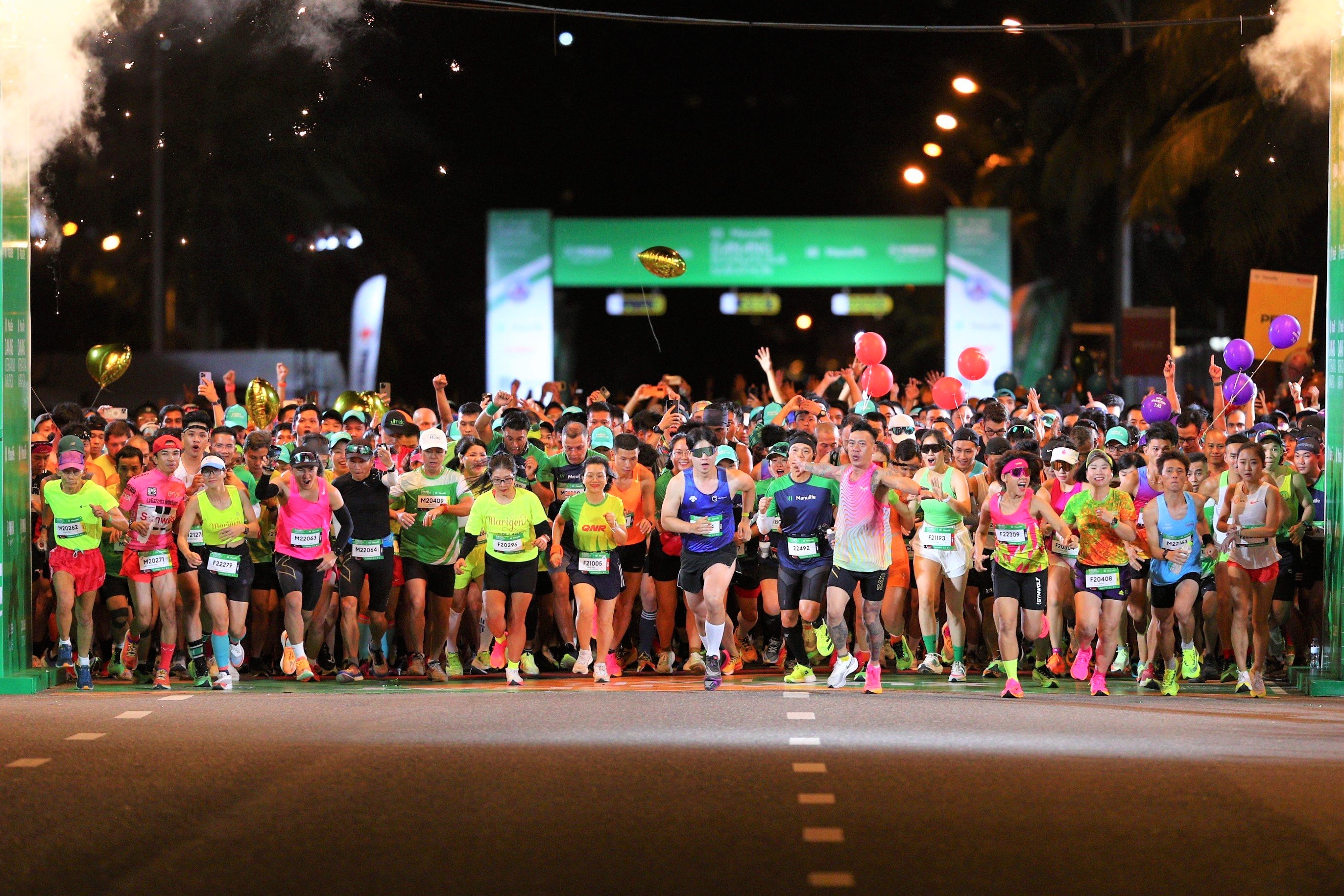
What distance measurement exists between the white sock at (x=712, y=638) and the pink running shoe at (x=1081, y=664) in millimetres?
2725

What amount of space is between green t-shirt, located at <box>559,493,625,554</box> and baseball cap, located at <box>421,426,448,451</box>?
1147 mm

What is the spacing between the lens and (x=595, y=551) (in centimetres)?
1355

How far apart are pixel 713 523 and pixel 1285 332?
879 centimetres

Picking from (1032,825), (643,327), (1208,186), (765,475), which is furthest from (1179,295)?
(1032,825)

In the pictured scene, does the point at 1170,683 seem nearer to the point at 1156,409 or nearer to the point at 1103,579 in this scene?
the point at 1103,579

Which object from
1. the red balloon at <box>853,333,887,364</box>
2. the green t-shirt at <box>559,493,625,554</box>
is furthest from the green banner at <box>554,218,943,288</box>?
the green t-shirt at <box>559,493,625,554</box>

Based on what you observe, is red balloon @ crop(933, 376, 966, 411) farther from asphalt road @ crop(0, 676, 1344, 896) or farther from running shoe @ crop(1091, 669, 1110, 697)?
asphalt road @ crop(0, 676, 1344, 896)

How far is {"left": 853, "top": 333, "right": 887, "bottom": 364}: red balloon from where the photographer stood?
19.7 meters

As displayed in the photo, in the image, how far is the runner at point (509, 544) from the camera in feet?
43.4

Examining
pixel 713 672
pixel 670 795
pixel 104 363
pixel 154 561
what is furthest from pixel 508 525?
pixel 104 363

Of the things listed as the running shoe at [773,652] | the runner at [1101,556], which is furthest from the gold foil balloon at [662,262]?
the runner at [1101,556]

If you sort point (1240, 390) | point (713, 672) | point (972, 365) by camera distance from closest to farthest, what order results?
→ point (713, 672)
point (1240, 390)
point (972, 365)

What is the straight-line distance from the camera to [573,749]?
9930mm

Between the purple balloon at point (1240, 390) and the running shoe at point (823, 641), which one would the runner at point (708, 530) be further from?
the purple balloon at point (1240, 390)
